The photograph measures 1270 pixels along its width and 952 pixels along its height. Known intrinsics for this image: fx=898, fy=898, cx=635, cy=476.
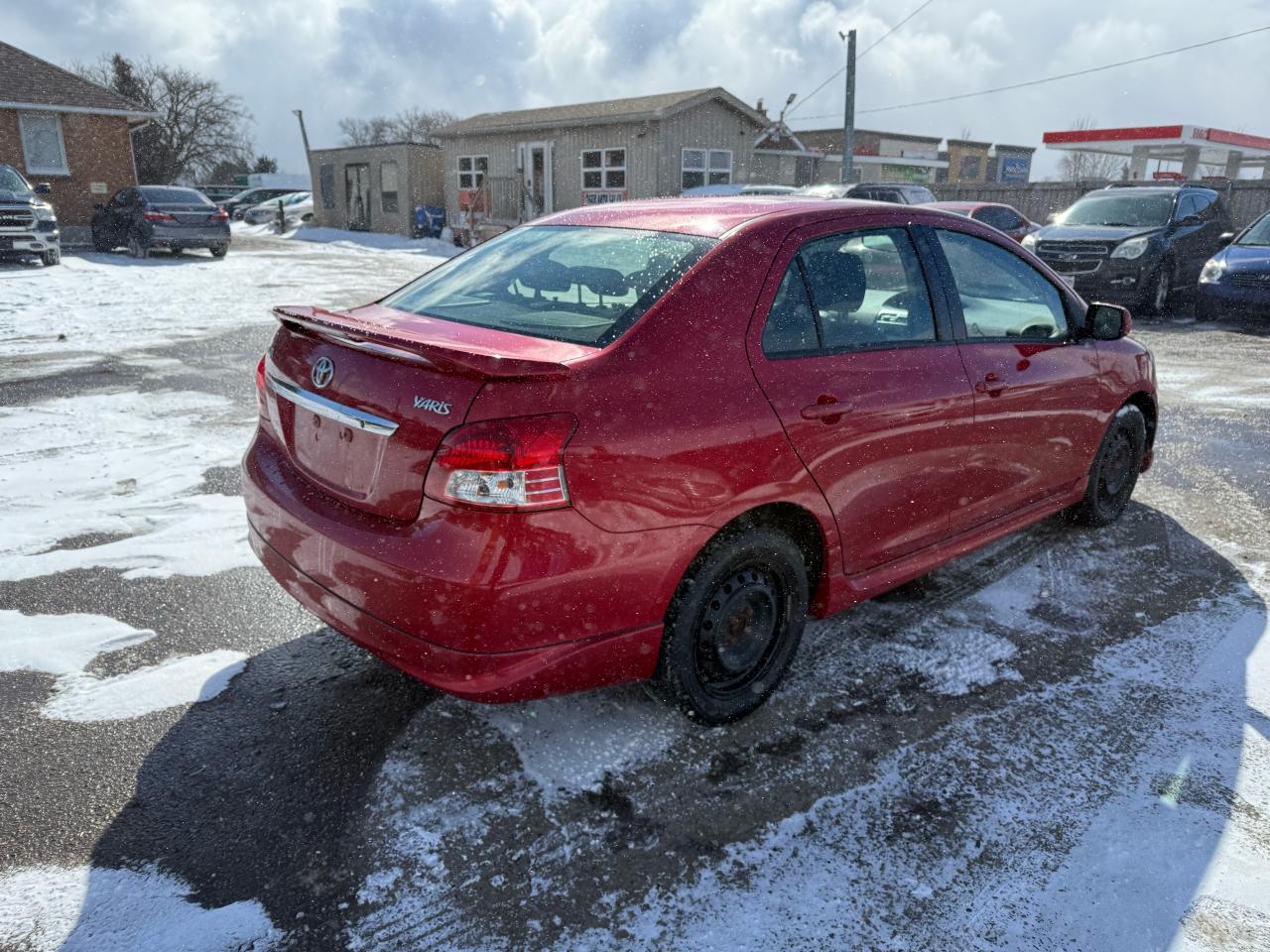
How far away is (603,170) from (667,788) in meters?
26.1

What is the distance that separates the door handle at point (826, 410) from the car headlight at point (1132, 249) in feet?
37.9

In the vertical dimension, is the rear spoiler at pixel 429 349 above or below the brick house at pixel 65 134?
below

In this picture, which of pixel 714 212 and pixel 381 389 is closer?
pixel 381 389

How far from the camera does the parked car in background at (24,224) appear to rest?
16.2 meters

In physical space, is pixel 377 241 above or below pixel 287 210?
below

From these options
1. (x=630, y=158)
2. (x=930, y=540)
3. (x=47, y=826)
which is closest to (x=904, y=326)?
(x=930, y=540)

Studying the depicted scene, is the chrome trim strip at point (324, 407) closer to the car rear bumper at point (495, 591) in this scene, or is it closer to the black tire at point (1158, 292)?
the car rear bumper at point (495, 591)

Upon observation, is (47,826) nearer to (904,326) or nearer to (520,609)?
(520,609)

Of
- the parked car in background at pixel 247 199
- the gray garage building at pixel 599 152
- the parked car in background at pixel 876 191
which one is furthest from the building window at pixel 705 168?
the parked car in background at pixel 247 199

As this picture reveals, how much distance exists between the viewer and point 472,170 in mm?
30031

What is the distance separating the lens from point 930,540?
11.4 feet

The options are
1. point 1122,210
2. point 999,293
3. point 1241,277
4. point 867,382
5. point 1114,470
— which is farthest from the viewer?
point 1122,210

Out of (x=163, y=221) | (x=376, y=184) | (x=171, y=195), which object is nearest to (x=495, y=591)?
(x=163, y=221)

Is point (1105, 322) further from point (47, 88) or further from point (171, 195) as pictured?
point (47, 88)
